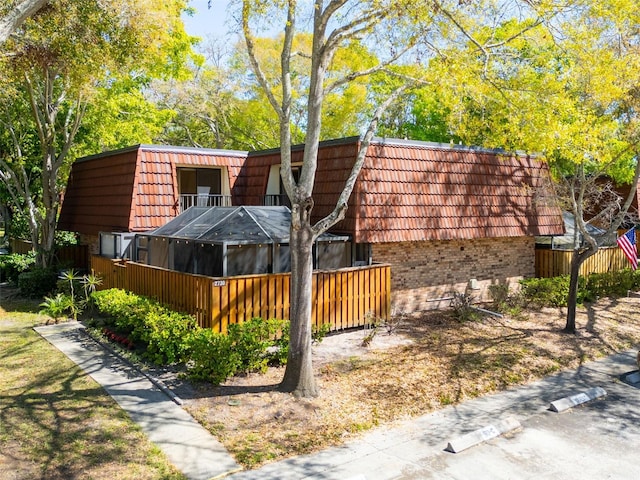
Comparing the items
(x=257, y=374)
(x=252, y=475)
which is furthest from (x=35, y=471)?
(x=257, y=374)

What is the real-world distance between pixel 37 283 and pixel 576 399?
1650cm

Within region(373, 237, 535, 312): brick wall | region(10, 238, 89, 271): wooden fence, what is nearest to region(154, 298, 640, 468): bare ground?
region(373, 237, 535, 312): brick wall

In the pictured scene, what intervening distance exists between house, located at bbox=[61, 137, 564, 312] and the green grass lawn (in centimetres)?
640

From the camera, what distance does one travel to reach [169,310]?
12242 millimetres

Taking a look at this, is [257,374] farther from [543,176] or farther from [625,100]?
[543,176]

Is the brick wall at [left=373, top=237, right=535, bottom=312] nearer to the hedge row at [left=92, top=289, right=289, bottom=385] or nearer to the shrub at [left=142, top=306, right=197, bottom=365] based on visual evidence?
the hedge row at [left=92, top=289, right=289, bottom=385]

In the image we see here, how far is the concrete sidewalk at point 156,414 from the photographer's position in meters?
6.97

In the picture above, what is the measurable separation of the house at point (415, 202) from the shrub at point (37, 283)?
224 cm

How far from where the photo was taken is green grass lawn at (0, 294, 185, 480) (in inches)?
263

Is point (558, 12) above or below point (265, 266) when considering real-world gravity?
above

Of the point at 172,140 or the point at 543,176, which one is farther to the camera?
the point at 172,140

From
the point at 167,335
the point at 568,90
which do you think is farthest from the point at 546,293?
the point at 167,335

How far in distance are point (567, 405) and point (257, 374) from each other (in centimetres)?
552

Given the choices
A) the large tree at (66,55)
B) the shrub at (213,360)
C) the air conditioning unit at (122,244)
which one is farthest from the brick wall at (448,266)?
the large tree at (66,55)
